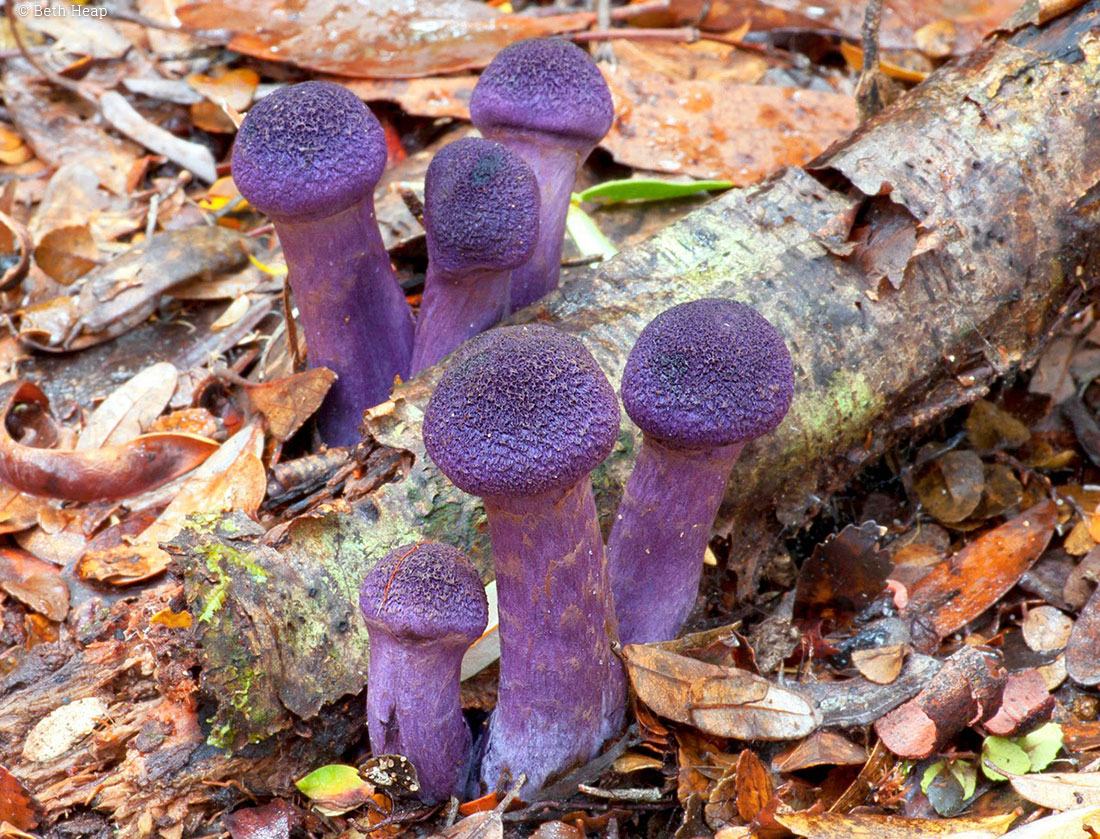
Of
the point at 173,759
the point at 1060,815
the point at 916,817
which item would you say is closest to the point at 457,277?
the point at 173,759

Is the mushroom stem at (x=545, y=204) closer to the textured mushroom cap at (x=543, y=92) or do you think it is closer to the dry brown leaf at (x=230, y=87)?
the textured mushroom cap at (x=543, y=92)

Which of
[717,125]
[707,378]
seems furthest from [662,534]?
[717,125]

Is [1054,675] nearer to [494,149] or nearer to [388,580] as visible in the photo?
[388,580]

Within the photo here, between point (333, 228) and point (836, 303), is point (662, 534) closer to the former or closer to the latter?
point (836, 303)

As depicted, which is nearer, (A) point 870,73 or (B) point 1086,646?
(B) point 1086,646

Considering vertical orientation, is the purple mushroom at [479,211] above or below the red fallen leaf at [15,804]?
above

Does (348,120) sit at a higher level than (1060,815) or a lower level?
higher

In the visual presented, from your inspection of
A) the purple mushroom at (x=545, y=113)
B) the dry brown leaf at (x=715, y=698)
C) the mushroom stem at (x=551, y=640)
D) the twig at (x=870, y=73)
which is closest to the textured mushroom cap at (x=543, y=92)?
the purple mushroom at (x=545, y=113)
